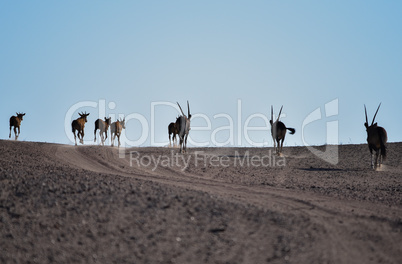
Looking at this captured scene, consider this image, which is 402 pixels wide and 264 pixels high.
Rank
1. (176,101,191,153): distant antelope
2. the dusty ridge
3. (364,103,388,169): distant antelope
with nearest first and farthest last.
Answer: the dusty ridge < (364,103,388,169): distant antelope < (176,101,191,153): distant antelope

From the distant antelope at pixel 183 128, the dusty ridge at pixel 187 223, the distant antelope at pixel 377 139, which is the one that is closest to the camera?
the dusty ridge at pixel 187 223

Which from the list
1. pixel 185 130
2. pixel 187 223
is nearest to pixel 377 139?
pixel 185 130

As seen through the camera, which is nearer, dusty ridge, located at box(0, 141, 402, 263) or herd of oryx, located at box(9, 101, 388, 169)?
dusty ridge, located at box(0, 141, 402, 263)

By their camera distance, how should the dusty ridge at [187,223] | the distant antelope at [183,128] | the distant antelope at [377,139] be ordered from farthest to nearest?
the distant antelope at [183,128], the distant antelope at [377,139], the dusty ridge at [187,223]

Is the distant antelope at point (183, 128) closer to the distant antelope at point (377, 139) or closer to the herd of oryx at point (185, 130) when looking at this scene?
the herd of oryx at point (185, 130)

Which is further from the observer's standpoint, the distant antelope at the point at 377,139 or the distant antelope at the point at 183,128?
the distant antelope at the point at 183,128

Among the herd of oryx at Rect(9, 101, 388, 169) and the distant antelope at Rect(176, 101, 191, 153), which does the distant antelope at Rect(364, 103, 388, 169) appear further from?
the distant antelope at Rect(176, 101, 191, 153)

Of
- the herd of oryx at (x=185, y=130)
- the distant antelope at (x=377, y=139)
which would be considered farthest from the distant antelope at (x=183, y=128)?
the distant antelope at (x=377, y=139)

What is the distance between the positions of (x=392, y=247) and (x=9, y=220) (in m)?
7.07

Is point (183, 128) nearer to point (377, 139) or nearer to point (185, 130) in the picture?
point (185, 130)

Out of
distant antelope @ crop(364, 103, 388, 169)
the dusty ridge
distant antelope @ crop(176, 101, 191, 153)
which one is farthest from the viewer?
distant antelope @ crop(176, 101, 191, 153)

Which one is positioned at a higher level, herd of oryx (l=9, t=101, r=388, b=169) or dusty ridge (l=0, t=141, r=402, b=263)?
herd of oryx (l=9, t=101, r=388, b=169)

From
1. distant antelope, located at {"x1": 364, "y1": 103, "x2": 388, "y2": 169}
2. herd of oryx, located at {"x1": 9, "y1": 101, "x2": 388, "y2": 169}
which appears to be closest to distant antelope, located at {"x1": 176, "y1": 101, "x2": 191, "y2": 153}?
herd of oryx, located at {"x1": 9, "y1": 101, "x2": 388, "y2": 169}

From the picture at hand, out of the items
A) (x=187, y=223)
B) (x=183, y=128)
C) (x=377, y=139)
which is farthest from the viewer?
(x=183, y=128)
